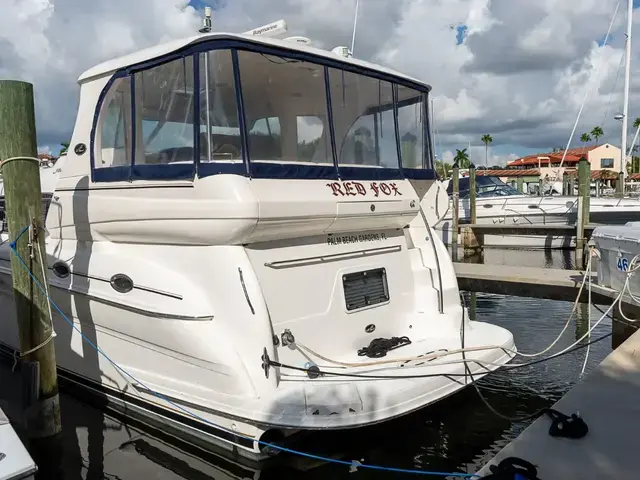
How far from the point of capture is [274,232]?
4.77 m

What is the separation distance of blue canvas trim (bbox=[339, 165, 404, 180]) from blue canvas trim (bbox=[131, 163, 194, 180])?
4.69 feet

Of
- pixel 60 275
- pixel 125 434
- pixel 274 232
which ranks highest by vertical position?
pixel 274 232

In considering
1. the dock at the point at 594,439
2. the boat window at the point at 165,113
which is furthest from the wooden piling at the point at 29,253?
the dock at the point at 594,439

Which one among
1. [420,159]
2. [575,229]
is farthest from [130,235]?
[575,229]

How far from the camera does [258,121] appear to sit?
5398mm

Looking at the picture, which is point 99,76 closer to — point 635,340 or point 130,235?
point 130,235

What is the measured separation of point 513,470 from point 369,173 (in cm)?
339

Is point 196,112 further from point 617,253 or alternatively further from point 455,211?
point 455,211

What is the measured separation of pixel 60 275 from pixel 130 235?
1.05m

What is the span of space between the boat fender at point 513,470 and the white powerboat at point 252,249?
141 centimetres

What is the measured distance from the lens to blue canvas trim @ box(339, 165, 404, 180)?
545 centimetres

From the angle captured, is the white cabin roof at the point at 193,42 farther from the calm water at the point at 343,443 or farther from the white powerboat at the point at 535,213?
the white powerboat at the point at 535,213

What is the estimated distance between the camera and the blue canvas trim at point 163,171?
4.76 metres

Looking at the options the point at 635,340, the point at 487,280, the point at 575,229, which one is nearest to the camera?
the point at 635,340
